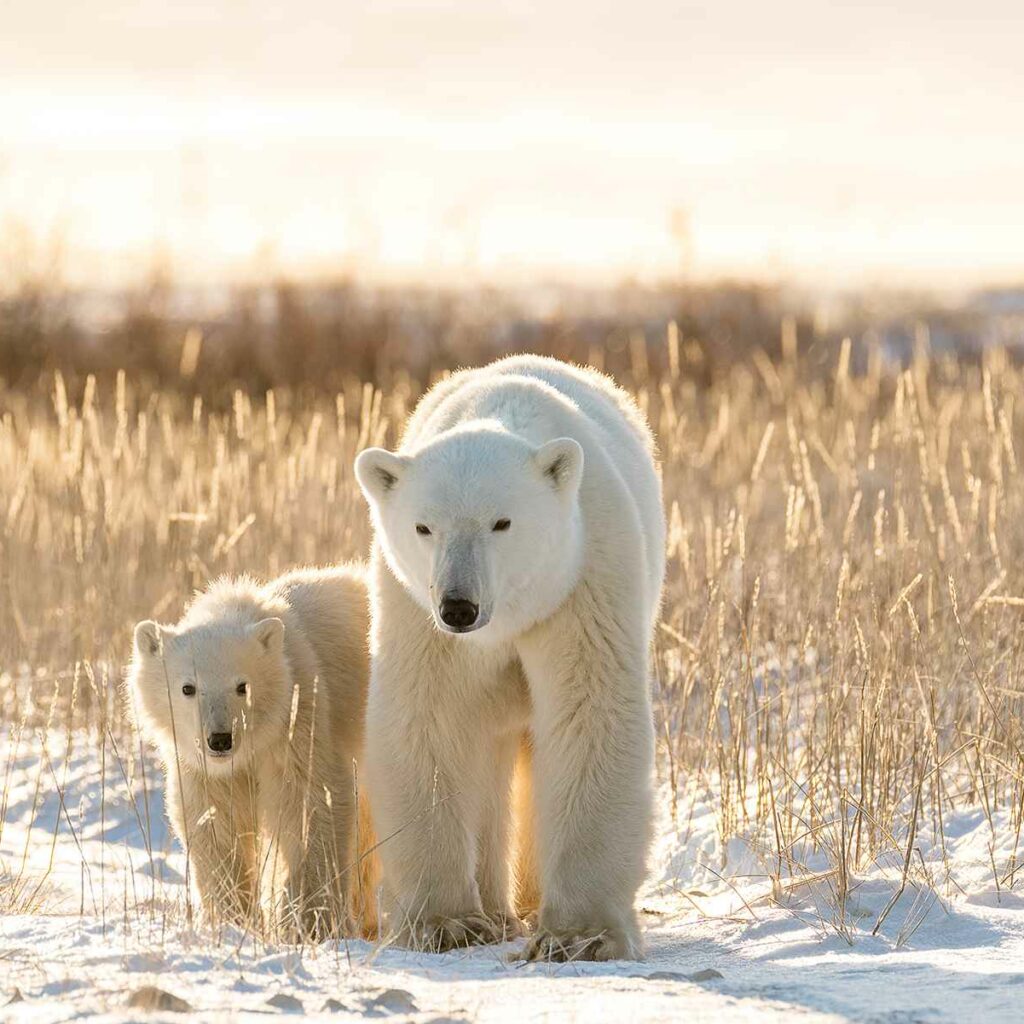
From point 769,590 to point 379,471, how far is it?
13.8 ft

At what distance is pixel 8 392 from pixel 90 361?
4.76 feet

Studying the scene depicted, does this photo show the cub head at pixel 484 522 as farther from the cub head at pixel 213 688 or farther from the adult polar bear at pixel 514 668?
the cub head at pixel 213 688

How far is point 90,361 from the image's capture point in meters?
18.2

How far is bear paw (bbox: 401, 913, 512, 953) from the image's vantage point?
4254mm

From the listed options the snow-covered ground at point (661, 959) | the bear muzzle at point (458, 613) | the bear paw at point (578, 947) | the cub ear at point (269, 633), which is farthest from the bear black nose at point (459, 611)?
the cub ear at point (269, 633)

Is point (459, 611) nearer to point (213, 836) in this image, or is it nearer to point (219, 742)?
point (219, 742)

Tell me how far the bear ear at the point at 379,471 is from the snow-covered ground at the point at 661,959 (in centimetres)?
120

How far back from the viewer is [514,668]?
433cm

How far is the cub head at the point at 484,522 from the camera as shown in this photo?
3795mm

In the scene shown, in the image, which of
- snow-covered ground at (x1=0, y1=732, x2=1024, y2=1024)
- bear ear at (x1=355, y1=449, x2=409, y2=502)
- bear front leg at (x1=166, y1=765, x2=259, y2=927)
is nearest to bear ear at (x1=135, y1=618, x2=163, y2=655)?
bear front leg at (x1=166, y1=765, x2=259, y2=927)

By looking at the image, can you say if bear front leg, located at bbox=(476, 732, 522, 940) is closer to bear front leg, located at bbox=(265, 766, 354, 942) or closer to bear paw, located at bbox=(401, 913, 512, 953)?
bear paw, located at bbox=(401, 913, 512, 953)

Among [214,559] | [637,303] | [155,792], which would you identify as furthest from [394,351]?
[155,792]

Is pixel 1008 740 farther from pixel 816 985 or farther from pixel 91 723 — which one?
pixel 91 723

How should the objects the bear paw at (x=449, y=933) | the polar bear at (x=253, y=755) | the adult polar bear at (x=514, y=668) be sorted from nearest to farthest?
the adult polar bear at (x=514, y=668), the bear paw at (x=449, y=933), the polar bear at (x=253, y=755)
